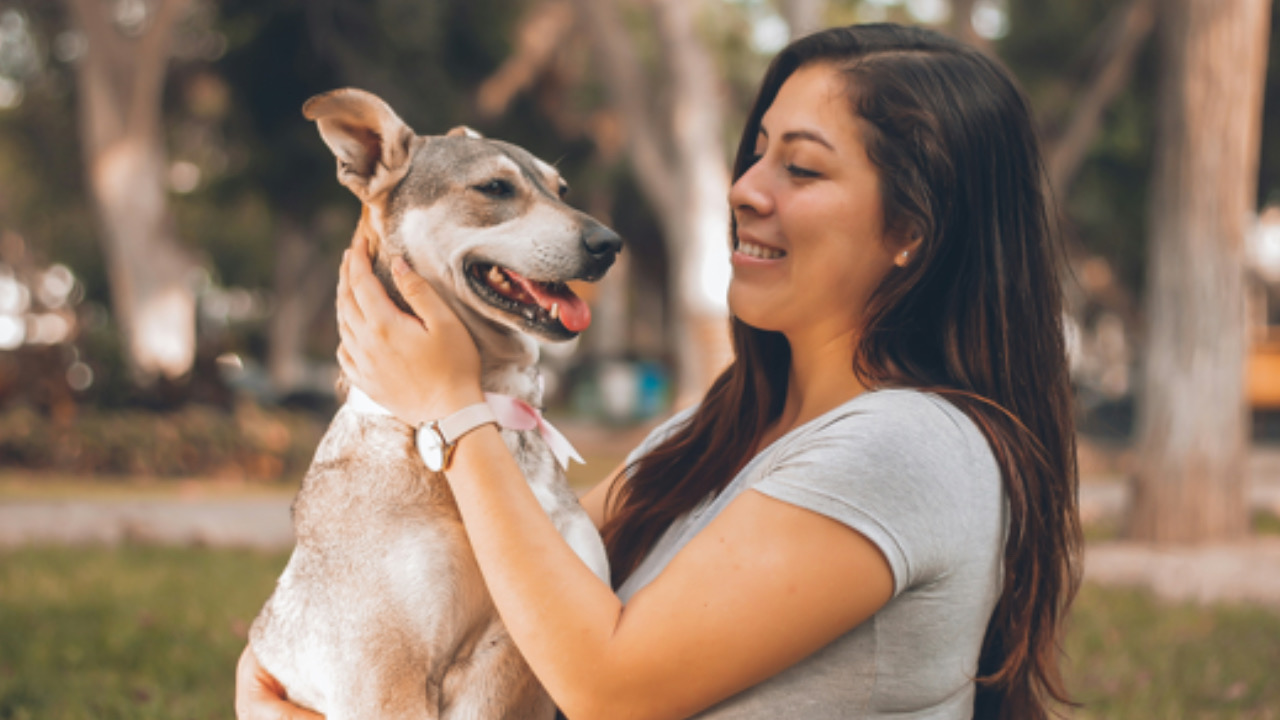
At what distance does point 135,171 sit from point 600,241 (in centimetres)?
1325

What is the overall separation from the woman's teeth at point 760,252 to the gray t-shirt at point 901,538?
1.26 feet

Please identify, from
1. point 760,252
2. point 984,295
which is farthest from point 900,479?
point 760,252

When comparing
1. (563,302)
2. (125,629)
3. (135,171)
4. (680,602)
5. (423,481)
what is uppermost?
(563,302)

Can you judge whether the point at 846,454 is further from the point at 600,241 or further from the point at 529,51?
the point at 529,51

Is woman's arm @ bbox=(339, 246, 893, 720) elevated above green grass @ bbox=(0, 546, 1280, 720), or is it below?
above

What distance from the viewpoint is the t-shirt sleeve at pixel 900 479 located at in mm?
1733

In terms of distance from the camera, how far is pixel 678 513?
7.77 ft

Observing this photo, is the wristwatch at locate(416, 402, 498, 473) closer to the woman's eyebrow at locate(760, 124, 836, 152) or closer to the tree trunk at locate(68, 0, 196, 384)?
the woman's eyebrow at locate(760, 124, 836, 152)

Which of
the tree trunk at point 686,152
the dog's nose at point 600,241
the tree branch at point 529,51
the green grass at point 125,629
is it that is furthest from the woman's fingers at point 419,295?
the tree branch at point 529,51

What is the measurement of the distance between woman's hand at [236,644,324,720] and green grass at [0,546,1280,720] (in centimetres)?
202

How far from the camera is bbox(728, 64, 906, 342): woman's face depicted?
2082mm

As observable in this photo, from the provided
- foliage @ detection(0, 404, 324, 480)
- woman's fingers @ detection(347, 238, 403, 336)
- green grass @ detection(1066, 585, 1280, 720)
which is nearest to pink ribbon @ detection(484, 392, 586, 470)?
woman's fingers @ detection(347, 238, 403, 336)

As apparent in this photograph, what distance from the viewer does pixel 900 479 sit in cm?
177

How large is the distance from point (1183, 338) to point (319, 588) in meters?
7.59
